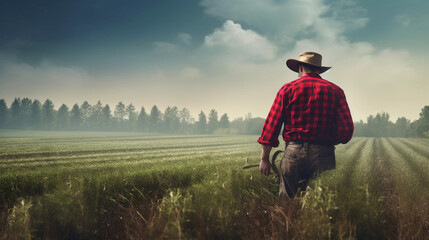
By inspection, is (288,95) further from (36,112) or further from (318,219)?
(36,112)

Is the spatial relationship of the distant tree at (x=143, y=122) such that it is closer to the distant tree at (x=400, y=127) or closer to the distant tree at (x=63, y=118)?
the distant tree at (x=63, y=118)

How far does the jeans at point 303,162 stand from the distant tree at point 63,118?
124 meters

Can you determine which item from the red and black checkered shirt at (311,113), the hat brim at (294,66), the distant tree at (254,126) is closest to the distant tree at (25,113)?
the distant tree at (254,126)

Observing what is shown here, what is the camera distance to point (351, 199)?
9.65ft

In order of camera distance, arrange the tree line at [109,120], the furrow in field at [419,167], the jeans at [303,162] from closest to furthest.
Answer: the jeans at [303,162], the furrow in field at [419,167], the tree line at [109,120]

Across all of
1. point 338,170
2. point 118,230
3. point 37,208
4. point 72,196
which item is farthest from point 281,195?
point 37,208

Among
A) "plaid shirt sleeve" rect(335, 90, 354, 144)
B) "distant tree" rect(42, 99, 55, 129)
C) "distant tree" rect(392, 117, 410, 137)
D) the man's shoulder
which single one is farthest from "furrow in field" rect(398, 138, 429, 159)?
"distant tree" rect(42, 99, 55, 129)

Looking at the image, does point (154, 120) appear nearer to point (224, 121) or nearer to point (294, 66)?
point (224, 121)

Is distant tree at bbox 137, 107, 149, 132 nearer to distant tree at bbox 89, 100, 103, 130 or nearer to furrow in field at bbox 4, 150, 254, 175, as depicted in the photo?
distant tree at bbox 89, 100, 103, 130

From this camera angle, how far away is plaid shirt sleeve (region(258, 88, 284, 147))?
3.57m

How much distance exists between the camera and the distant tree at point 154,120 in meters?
116

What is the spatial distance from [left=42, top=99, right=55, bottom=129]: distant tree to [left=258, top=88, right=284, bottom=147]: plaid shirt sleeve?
409 ft

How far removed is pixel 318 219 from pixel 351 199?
660 mm

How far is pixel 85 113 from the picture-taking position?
119 meters
